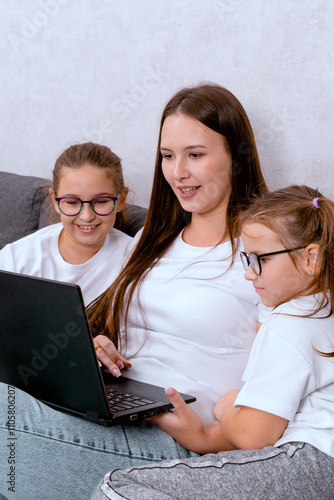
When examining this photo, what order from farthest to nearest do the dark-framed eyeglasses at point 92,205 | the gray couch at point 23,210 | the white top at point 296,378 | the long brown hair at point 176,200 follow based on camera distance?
1. the gray couch at point 23,210
2. the dark-framed eyeglasses at point 92,205
3. the long brown hair at point 176,200
4. the white top at point 296,378

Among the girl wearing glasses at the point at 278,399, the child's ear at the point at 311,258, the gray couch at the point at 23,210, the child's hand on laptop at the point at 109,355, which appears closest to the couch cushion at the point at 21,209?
the gray couch at the point at 23,210

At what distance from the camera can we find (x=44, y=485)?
1217 millimetres

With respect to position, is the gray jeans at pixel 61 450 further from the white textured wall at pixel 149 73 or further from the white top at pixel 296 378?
the white textured wall at pixel 149 73

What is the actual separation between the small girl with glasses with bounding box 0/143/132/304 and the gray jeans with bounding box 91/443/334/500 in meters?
0.85

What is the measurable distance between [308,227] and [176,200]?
565 millimetres

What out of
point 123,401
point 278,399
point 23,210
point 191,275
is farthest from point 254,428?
point 23,210

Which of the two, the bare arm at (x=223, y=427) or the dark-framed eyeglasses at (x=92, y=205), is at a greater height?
the dark-framed eyeglasses at (x=92, y=205)

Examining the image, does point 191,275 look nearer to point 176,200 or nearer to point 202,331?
point 202,331

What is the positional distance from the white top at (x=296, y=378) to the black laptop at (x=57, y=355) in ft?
0.64

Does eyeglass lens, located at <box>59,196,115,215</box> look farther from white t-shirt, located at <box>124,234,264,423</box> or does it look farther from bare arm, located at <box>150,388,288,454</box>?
bare arm, located at <box>150,388,288,454</box>

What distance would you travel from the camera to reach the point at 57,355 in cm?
117

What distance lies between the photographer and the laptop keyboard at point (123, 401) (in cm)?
120

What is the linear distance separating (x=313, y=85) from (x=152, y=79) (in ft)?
1.95

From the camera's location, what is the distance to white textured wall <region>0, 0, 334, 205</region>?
1.64 m
